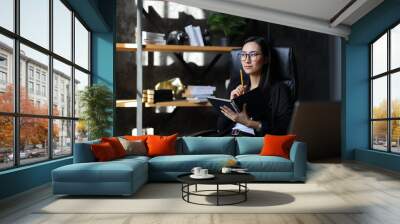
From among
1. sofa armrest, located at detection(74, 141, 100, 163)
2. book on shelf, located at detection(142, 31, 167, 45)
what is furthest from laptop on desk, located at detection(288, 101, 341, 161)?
sofa armrest, located at detection(74, 141, 100, 163)

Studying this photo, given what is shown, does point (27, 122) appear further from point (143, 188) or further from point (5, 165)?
point (143, 188)

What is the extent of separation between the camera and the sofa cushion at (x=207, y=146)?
617 cm

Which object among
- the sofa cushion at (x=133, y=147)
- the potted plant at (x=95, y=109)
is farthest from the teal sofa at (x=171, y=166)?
the potted plant at (x=95, y=109)

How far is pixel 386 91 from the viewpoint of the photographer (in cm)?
767

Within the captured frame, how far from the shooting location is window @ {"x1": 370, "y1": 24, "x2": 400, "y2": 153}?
7238 millimetres

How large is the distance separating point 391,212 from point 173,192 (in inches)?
91.1

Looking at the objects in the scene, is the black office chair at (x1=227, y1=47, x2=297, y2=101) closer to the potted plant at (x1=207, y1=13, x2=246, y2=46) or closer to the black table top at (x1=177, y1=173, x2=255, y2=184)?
the potted plant at (x1=207, y1=13, x2=246, y2=46)

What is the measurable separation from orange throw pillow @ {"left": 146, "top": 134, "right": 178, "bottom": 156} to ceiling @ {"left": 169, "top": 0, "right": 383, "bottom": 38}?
269 cm

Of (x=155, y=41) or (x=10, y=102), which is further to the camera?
(x=155, y=41)

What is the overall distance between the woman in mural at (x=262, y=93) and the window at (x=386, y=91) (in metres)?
1.80

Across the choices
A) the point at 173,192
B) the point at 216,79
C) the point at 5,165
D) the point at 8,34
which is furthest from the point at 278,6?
the point at 5,165

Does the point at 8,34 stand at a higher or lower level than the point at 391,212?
higher

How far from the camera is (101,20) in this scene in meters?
7.10

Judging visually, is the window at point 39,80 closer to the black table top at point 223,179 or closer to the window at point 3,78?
the window at point 3,78
